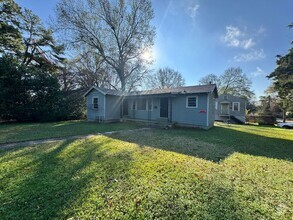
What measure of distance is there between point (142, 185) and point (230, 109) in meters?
24.4

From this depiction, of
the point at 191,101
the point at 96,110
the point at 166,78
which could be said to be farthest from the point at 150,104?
the point at 166,78

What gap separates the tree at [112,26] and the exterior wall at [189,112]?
1288cm

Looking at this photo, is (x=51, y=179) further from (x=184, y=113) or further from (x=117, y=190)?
(x=184, y=113)

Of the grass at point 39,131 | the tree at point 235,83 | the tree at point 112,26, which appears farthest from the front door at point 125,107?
the tree at point 235,83

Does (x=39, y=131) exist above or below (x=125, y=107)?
below

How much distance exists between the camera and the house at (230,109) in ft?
76.0

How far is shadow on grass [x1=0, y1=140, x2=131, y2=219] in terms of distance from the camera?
244 cm

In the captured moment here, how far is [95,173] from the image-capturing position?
12.4 ft

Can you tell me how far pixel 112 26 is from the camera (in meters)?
19.8

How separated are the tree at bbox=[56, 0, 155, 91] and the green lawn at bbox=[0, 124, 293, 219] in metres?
18.2

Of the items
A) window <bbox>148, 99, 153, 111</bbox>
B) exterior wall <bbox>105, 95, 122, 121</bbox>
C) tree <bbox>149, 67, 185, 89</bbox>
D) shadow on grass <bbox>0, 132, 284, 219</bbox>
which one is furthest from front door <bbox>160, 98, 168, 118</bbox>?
tree <bbox>149, 67, 185, 89</bbox>

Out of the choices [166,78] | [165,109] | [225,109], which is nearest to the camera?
[165,109]

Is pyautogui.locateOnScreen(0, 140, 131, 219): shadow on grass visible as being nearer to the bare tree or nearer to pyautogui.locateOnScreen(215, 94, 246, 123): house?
pyautogui.locateOnScreen(215, 94, 246, 123): house

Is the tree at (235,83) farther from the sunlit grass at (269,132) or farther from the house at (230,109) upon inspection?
the sunlit grass at (269,132)
